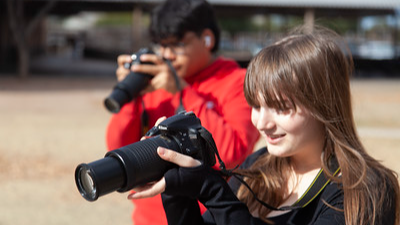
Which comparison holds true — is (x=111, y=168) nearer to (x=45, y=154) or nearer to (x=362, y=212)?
(x=362, y=212)

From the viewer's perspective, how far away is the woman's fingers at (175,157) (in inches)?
46.2

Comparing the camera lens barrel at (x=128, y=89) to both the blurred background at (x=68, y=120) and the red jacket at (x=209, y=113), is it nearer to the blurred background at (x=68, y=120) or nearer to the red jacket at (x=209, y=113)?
the red jacket at (x=209, y=113)

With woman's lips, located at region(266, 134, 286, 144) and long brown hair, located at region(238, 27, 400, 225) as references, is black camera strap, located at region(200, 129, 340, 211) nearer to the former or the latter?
long brown hair, located at region(238, 27, 400, 225)

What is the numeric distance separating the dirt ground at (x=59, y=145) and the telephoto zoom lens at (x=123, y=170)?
768mm

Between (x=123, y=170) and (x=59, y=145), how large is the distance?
238 inches

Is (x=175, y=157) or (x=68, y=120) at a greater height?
(x=175, y=157)

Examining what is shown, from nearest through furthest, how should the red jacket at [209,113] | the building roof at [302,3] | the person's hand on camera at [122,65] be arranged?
1. the red jacket at [209,113]
2. the person's hand on camera at [122,65]
3. the building roof at [302,3]

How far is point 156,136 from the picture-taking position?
1.25 meters

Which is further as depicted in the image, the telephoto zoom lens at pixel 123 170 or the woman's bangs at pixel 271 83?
the woman's bangs at pixel 271 83

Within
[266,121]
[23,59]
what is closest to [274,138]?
[266,121]

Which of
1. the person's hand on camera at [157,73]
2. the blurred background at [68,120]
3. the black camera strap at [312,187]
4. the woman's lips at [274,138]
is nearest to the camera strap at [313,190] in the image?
the black camera strap at [312,187]

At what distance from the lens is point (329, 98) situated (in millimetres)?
1280

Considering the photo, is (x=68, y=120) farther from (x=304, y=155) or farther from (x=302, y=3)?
(x=302, y=3)

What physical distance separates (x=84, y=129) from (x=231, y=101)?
21.7ft
